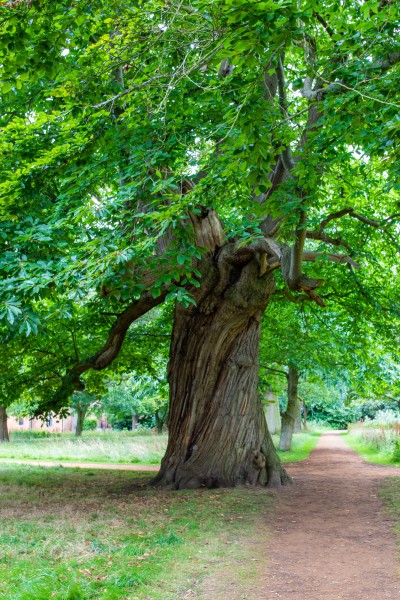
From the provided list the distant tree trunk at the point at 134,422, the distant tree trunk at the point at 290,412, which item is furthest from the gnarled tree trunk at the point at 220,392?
the distant tree trunk at the point at 134,422

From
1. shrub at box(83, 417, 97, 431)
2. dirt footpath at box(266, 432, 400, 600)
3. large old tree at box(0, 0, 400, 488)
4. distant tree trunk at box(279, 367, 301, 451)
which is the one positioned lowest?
shrub at box(83, 417, 97, 431)

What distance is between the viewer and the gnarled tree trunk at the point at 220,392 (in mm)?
10836

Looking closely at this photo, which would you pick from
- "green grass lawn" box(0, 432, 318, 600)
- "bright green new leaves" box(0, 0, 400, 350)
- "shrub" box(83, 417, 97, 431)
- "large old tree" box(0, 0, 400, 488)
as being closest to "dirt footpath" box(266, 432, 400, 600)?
"green grass lawn" box(0, 432, 318, 600)

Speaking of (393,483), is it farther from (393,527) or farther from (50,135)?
(50,135)

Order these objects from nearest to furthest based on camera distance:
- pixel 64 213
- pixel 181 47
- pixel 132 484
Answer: pixel 181 47
pixel 64 213
pixel 132 484

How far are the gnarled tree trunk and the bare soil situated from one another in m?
1.07

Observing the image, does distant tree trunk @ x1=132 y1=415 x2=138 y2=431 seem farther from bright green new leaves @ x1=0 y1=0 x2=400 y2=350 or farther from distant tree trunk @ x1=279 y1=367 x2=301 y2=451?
bright green new leaves @ x1=0 y1=0 x2=400 y2=350

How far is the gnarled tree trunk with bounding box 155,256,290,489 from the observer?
10.8 metres

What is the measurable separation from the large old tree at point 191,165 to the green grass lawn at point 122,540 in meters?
1.58

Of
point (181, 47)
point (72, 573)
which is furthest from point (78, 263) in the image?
point (72, 573)

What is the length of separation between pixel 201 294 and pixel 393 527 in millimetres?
4994

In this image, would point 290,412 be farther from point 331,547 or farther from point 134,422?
point 134,422

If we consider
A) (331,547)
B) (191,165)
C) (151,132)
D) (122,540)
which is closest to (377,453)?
(331,547)

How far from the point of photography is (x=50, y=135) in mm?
9406
